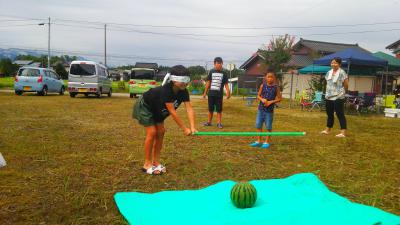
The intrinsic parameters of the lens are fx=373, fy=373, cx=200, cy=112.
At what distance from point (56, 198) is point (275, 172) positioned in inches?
107

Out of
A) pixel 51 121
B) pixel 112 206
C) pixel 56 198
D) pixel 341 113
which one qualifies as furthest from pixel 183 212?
pixel 51 121

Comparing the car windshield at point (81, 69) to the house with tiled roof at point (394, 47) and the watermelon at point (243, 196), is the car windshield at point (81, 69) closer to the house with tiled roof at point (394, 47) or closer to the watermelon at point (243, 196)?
the watermelon at point (243, 196)

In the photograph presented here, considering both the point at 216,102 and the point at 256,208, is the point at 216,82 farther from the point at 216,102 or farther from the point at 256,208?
the point at 256,208

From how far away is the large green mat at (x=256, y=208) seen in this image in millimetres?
3164

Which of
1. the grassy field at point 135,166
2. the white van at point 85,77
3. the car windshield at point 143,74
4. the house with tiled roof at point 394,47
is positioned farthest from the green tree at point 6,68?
the grassy field at point 135,166

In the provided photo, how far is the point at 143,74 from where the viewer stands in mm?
22266

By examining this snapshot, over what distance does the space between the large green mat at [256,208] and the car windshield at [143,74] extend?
61.3 feet

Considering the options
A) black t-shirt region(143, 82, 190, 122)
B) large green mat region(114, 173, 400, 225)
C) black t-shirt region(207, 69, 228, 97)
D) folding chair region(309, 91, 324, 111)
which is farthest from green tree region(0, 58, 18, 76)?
large green mat region(114, 173, 400, 225)

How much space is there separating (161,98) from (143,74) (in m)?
18.1

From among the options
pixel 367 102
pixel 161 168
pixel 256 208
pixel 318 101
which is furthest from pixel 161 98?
pixel 367 102

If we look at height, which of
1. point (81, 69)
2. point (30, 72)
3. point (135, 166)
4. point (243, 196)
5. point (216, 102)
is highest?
point (81, 69)

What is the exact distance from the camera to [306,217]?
3.20 meters

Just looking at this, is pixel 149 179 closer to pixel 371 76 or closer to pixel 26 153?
pixel 26 153

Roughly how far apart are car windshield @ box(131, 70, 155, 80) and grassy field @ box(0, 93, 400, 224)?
13.9 metres
